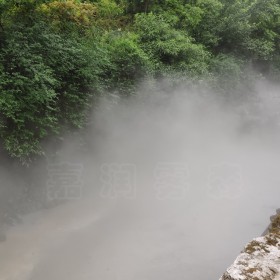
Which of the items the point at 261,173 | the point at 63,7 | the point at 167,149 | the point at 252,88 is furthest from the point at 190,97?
the point at 63,7

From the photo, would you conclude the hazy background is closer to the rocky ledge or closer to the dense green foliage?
the dense green foliage

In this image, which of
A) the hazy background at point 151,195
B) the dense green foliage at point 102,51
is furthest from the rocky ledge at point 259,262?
A: the dense green foliage at point 102,51

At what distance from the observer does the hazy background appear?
292 inches

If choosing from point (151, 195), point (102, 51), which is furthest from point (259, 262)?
point (102, 51)

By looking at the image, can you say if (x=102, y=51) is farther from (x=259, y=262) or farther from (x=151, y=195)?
(x=259, y=262)

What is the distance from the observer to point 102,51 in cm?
1015

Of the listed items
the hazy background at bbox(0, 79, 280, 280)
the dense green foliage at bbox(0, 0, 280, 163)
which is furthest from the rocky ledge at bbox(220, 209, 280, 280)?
the dense green foliage at bbox(0, 0, 280, 163)

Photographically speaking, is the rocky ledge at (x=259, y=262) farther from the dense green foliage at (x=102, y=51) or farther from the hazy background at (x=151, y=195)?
the dense green foliage at (x=102, y=51)

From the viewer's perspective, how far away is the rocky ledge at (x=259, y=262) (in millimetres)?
4016

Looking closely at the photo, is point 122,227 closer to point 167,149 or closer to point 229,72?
point 167,149

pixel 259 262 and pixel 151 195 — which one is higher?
pixel 151 195

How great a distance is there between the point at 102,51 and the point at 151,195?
178 inches

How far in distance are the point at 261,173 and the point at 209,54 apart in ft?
18.6

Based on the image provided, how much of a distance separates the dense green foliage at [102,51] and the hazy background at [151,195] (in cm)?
86
